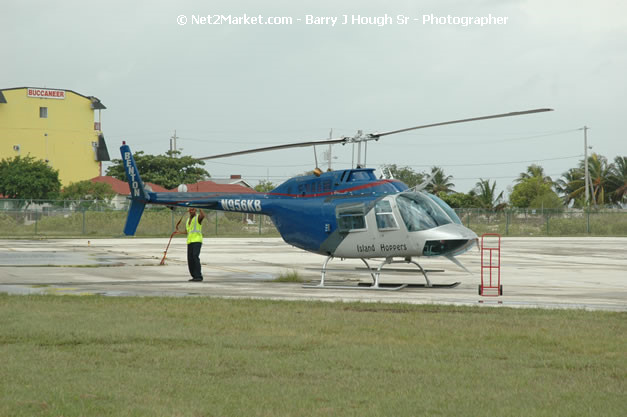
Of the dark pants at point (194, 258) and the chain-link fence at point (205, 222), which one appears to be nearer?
the dark pants at point (194, 258)

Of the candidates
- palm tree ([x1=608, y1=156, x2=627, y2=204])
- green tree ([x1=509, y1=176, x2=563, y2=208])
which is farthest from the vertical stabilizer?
palm tree ([x1=608, y1=156, x2=627, y2=204])

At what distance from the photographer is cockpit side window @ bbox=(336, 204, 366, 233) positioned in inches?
716

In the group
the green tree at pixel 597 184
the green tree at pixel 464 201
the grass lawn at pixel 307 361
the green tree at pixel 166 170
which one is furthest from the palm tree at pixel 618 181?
the grass lawn at pixel 307 361

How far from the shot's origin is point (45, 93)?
3730 inches

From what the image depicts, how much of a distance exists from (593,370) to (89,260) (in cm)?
2215

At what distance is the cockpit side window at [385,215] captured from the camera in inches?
696

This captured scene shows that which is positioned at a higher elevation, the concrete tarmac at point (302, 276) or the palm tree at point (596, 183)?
the palm tree at point (596, 183)

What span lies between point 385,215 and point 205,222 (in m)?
44.5

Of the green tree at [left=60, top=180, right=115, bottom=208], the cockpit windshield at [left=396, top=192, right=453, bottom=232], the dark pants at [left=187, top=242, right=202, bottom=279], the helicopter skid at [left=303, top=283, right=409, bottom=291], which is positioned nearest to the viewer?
the cockpit windshield at [left=396, top=192, right=453, bottom=232]

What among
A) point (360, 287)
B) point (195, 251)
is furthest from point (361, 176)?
point (195, 251)

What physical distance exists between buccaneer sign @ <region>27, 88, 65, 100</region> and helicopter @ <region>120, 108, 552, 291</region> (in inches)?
3205

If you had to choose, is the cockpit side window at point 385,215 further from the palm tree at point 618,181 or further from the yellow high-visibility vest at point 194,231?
the palm tree at point 618,181

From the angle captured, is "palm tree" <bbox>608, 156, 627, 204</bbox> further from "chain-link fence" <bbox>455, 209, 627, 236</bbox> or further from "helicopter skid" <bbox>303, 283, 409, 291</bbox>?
"helicopter skid" <bbox>303, 283, 409, 291</bbox>

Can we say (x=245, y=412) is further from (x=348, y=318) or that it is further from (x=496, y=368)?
(x=348, y=318)
